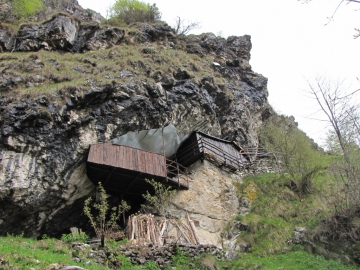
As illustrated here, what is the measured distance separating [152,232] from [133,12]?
90.9 ft

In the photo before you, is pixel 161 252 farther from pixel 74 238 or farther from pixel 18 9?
pixel 18 9

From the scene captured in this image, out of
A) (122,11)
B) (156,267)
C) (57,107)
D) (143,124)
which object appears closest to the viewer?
(156,267)

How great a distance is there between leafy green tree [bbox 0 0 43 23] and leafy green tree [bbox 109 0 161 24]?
7208 mm

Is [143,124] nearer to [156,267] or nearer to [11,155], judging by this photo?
[11,155]

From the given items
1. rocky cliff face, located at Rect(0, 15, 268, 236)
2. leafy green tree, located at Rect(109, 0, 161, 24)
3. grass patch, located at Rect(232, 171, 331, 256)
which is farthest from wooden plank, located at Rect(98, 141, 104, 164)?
leafy green tree, located at Rect(109, 0, 161, 24)

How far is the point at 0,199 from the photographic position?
14.7 metres

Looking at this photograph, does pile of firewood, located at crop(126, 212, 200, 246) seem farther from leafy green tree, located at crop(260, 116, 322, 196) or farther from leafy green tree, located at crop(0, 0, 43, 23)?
leafy green tree, located at crop(0, 0, 43, 23)

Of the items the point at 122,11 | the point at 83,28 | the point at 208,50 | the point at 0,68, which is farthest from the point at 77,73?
the point at 122,11

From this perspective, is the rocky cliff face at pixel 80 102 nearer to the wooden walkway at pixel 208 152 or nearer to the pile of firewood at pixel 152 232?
the wooden walkway at pixel 208 152

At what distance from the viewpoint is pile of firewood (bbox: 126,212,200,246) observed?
52.4 ft

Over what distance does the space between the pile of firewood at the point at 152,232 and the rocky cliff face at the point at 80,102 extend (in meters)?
3.31

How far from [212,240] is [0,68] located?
49.1 feet

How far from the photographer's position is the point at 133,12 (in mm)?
37250

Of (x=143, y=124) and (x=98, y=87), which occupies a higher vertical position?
(x=98, y=87)
